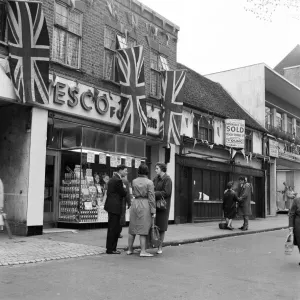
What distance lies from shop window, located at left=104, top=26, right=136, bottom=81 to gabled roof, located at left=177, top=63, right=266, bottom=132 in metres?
4.47

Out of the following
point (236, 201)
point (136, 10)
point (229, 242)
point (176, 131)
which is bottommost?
point (229, 242)

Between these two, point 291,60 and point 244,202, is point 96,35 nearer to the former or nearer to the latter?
point 244,202

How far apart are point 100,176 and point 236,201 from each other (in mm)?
4832

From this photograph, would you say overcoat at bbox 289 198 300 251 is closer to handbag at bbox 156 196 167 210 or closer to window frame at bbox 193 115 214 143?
handbag at bbox 156 196 167 210

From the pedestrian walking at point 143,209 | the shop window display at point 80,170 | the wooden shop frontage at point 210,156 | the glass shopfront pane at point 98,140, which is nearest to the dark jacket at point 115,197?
the pedestrian walking at point 143,209

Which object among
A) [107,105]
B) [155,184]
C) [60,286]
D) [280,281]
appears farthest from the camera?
[107,105]

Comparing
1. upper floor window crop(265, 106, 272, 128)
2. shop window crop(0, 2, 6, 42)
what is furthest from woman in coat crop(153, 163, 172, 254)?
upper floor window crop(265, 106, 272, 128)

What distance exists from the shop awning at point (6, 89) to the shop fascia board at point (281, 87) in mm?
16061

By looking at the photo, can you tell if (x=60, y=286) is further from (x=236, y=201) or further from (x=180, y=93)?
(x=180, y=93)

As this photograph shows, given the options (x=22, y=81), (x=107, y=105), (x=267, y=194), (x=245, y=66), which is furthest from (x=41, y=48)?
(x=267, y=194)

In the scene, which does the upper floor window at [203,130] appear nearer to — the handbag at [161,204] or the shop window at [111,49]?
the shop window at [111,49]

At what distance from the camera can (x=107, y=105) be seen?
495 inches

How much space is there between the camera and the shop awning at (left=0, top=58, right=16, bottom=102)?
9648 millimetres

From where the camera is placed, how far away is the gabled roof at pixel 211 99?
18.3 m
